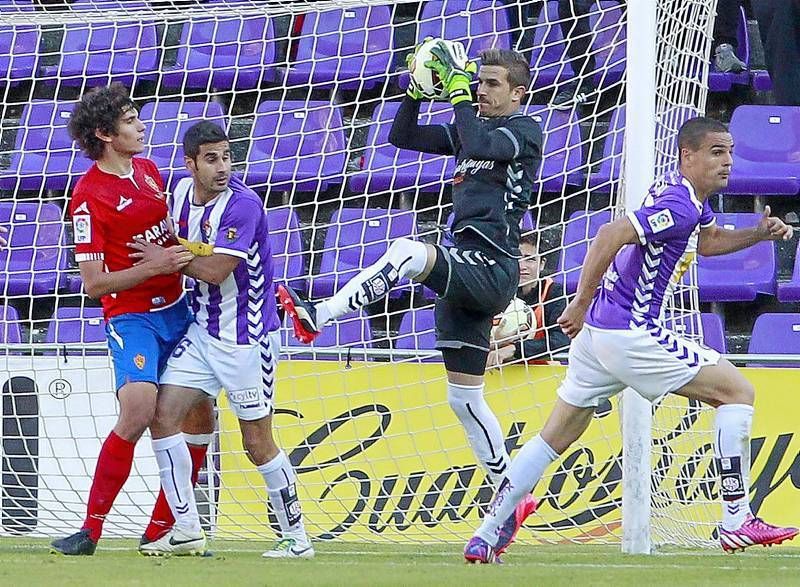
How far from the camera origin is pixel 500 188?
18.6ft

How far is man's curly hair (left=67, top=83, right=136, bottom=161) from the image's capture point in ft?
18.4

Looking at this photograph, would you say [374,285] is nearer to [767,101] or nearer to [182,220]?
[182,220]

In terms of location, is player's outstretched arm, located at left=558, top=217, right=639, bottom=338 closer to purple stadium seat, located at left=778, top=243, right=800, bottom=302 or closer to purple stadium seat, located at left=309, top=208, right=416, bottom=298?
purple stadium seat, located at left=309, top=208, right=416, bottom=298

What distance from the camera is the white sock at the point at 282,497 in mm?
5562

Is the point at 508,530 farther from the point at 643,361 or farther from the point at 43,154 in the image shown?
the point at 43,154

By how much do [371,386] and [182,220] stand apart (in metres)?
1.75

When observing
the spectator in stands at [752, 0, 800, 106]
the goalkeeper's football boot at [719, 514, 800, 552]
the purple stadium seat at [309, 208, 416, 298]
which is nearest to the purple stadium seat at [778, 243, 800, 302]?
the spectator in stands at [752, 0, 800, 106]

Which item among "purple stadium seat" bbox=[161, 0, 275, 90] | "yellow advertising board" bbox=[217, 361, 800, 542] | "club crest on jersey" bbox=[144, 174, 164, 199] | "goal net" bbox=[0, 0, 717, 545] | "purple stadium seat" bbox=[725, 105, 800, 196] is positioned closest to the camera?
"club crest on jersey" bbox=[144, 174, 164, 199]

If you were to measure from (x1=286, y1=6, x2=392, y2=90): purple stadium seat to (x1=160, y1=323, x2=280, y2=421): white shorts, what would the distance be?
372cm

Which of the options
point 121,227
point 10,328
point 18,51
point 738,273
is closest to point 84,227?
point 121,227

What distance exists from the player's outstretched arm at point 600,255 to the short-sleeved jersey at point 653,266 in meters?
0.08

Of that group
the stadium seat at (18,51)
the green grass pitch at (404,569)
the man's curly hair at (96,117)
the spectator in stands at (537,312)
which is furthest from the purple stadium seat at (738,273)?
the stadium seat at (18,51)

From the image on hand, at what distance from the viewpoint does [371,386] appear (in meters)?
7.05

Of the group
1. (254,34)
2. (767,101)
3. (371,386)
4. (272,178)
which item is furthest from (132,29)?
(767,101)
